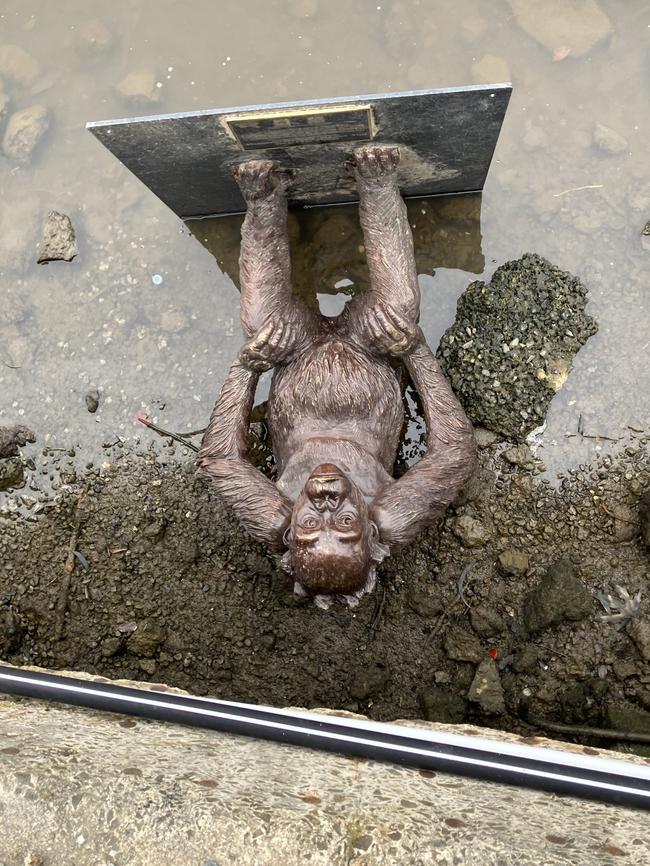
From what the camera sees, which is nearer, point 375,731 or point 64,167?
point 375,731

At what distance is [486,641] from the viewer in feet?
14.2

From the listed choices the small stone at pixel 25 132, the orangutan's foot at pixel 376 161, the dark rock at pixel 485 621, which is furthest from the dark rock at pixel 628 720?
the small stone at pixel 25 132

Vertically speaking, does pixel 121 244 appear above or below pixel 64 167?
below

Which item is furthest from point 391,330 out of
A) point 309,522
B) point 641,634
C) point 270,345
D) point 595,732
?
point 595,732

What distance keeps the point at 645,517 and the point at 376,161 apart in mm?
2781

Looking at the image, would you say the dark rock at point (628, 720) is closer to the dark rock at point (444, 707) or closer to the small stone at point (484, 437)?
the dark rock at point (444, 707)

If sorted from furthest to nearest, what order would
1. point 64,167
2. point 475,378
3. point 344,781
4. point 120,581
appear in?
1. point 64,167
2. point 120,581
3. point 475,378
4. point 344,781

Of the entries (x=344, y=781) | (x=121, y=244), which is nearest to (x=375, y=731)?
(x=344, y=781)

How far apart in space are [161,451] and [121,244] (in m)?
1.59

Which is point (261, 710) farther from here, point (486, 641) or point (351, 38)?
point (351, 38)

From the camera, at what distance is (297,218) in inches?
181

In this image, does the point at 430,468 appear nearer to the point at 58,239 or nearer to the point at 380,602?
the point at 380,602

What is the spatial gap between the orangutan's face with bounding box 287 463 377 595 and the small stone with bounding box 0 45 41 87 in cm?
411

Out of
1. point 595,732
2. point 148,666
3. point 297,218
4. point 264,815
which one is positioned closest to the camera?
point 264,815
